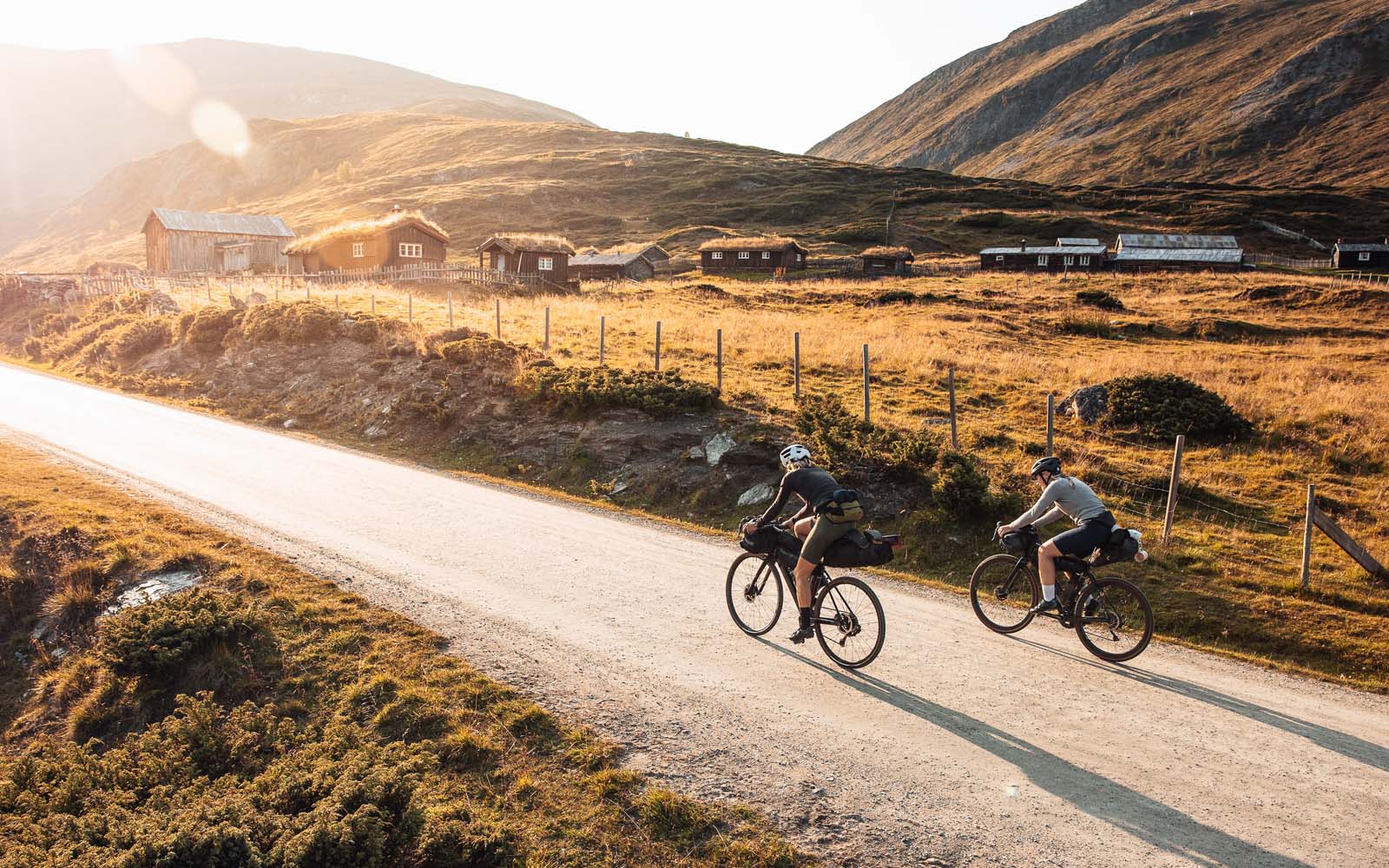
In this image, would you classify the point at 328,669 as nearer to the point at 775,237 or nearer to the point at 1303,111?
the point at 775,237

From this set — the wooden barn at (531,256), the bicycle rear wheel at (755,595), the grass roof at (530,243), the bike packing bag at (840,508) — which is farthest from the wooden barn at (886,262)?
the bike packing bag at (840,508)

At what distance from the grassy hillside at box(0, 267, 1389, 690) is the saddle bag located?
4648mm

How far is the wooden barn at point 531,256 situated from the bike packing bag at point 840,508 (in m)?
54.8

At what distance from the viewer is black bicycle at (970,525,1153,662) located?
30.3 feet

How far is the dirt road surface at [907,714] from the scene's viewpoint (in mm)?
6012

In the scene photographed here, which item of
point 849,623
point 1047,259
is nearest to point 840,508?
point 849,623

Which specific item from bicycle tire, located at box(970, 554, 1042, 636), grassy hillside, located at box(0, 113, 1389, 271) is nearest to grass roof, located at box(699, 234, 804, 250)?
grassy hillside, located at box(0, 113, 1389, 271)

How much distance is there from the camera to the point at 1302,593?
1149 cm

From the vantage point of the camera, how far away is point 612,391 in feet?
66.9

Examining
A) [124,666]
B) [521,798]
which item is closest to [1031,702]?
[521,798]

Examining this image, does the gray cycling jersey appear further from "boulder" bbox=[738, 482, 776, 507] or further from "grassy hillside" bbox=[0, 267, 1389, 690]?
"boulder" bbox=[738, 482, 776, 507]

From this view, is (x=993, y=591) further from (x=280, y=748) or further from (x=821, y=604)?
(x=280, y=748)

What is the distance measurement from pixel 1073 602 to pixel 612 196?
130579mm

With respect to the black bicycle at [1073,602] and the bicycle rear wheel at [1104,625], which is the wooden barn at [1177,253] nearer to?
the black bicycle at [1073,602]
